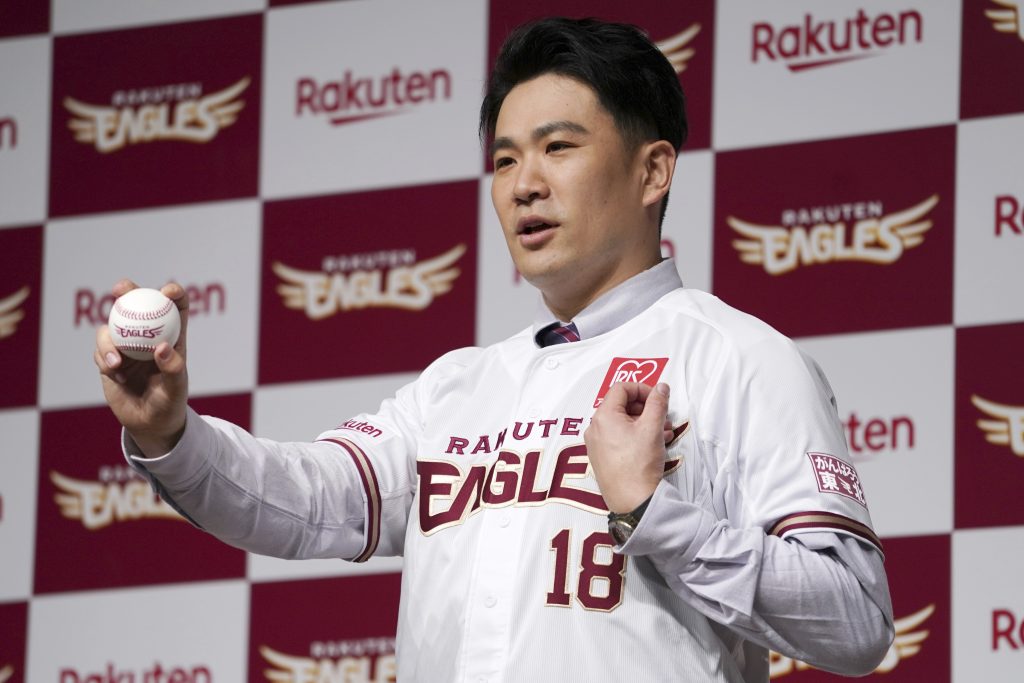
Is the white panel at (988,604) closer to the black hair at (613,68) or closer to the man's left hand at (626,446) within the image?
the black hair at (613,68)

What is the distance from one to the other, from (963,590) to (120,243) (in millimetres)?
1951

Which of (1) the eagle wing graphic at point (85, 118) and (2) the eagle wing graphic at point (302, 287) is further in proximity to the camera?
(1) the eagle wing graphic at point (85, 118)

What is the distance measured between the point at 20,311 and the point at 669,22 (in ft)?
5.16

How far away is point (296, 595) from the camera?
3.47m

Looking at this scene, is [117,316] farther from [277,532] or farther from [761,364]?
[761,364]

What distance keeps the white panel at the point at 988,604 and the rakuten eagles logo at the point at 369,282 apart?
1.16 meters

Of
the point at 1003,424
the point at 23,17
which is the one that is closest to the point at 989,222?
the point at 1003,424

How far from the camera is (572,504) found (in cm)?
196

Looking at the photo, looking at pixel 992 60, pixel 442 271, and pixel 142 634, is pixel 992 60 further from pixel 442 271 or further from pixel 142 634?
pixel 142 634

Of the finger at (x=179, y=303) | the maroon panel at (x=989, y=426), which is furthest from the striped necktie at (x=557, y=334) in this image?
the maroon panel at (x=989, y=426)

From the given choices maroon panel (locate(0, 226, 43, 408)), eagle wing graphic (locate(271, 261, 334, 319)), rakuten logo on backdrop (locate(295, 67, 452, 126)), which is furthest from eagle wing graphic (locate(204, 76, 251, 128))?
maroon panel (locate(0, 226, 43, 408))

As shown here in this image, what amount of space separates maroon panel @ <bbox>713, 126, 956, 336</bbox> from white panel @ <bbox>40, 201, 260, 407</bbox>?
3.43 ft

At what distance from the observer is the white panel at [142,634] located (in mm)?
3502

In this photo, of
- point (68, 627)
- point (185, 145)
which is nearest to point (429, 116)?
point (185, 145)
